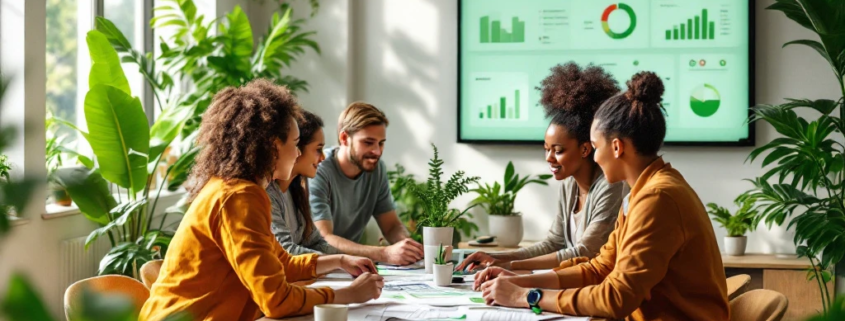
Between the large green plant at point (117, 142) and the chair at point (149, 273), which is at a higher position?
the large green plant at point (117, 142)

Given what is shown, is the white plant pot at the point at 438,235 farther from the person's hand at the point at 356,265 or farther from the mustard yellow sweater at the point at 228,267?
the mustard yellow sweater at the point at 228,267

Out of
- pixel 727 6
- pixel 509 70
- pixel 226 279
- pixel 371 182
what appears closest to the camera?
pixel 226 279

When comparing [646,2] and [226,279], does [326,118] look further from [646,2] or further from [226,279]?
[226,279]

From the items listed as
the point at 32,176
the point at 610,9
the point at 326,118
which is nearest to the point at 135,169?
the point at 326,118

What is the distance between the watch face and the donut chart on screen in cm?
299

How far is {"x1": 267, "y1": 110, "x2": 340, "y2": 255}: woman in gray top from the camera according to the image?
3.01m

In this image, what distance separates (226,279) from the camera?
2.03 metres

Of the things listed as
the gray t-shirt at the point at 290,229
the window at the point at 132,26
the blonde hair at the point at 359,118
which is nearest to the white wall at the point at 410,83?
the window at the point at 132,26

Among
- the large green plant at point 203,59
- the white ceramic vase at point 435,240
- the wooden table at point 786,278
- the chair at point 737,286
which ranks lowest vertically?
the wooden table at point 786,278

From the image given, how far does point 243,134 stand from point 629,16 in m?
3.13

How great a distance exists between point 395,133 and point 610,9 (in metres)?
1.44

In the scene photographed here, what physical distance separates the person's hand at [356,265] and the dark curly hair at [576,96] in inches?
34.0

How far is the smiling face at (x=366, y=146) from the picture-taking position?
3.46 metres

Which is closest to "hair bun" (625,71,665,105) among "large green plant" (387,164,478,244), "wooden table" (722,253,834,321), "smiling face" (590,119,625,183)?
"smiling face" (590,119,625,183)
